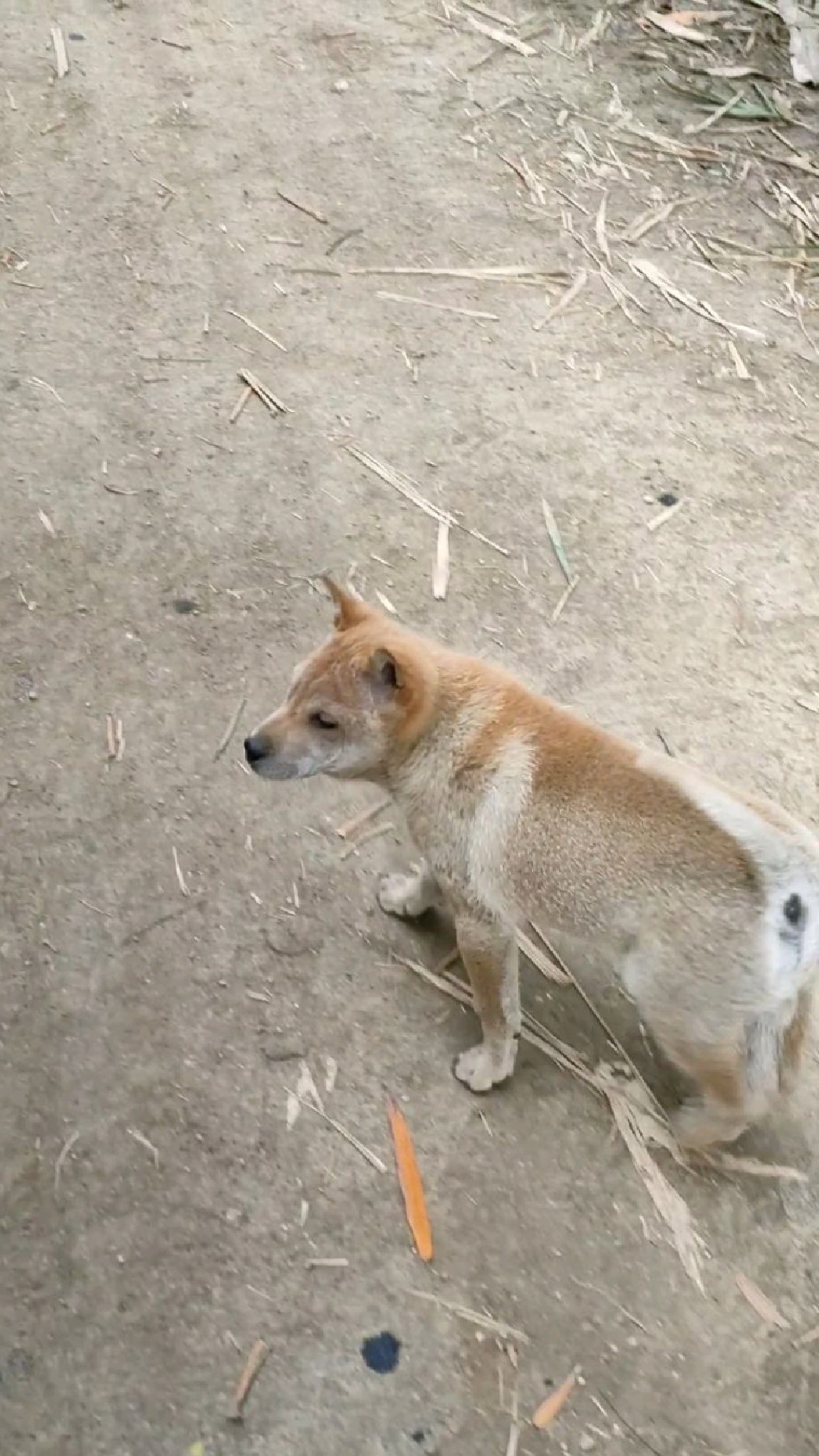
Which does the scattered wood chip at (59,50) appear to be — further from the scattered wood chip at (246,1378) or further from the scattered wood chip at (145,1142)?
the scattered wood chip at (246,1378)

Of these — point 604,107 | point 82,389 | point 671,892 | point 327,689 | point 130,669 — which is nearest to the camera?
point 671,892

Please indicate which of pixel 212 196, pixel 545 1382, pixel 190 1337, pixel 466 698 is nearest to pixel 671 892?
pixel 466 698

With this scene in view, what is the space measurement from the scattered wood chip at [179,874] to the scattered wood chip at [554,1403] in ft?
4.80

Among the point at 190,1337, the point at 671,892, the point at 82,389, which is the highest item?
the point at 671,892

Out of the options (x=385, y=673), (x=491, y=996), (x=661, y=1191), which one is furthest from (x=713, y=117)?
(x=661, y=1191)

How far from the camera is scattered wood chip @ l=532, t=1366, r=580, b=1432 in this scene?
2549 millimetres

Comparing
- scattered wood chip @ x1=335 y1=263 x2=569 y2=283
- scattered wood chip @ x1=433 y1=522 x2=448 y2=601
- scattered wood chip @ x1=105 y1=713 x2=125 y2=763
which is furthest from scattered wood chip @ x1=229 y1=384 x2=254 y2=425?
scattered wood chip @ x1=105 y1=713 x2=125 y2=763

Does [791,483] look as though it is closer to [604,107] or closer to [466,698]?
[466,698]

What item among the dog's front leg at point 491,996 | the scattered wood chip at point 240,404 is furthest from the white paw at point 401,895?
the scattered wood chip at point 240,404

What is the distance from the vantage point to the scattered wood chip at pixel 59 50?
552 centimetres

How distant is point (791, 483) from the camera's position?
14.4ft

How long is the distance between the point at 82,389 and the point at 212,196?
131 centimetres

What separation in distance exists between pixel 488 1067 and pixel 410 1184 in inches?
12.7

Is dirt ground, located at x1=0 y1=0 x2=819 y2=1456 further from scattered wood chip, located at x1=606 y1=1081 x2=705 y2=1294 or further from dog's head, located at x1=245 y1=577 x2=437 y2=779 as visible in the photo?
dog's head, located at x1=245 y1=577 x2=437 y2=779
